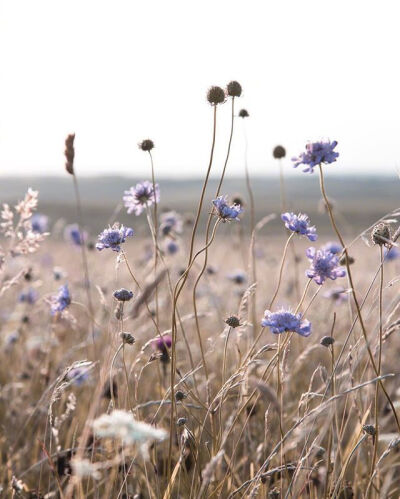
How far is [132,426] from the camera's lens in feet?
3.07

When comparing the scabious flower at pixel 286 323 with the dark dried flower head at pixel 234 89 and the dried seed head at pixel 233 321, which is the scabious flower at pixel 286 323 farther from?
the dark dried flower head at pixel 234 89

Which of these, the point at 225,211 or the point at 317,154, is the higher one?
the point at 317,154

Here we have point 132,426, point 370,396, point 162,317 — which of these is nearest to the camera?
point 132,426

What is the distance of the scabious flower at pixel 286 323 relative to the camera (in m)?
1.58

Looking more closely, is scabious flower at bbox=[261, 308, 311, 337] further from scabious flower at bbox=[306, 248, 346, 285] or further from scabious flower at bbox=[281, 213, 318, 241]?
scabious flower at bbox=[281, 213, 318, 241]

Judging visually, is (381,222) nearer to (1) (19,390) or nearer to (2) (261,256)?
(1) (19,390)

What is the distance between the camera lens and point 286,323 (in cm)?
159

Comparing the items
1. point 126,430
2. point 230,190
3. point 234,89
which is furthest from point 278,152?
point 230,190

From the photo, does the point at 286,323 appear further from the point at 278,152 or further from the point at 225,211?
the point at 278,152

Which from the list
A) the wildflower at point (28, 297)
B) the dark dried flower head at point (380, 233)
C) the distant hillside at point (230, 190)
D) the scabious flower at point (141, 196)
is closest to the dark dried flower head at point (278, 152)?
the scabious flower at point (141, 196)

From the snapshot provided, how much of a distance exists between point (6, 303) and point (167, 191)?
280ft

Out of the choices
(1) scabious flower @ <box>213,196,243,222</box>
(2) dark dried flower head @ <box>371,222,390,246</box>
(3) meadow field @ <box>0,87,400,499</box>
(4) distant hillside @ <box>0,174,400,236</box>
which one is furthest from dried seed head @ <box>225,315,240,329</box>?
(4) distant hillside @ <box>0,174,400,236</box>

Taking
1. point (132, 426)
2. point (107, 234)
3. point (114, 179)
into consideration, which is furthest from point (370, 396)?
point (114, 179)

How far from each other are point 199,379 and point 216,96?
1.74 m
